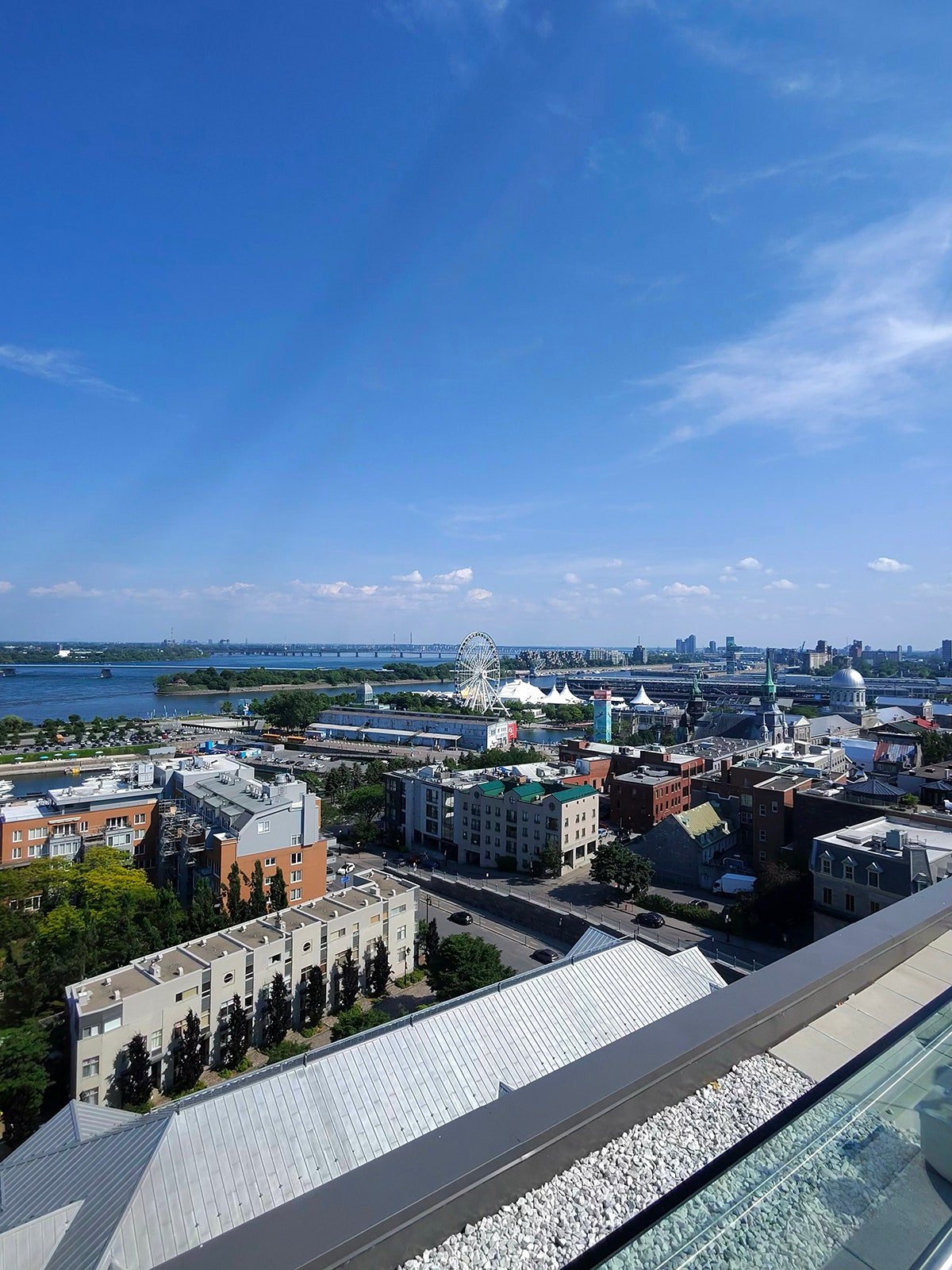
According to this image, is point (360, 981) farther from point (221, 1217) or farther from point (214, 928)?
point (221, 1217)

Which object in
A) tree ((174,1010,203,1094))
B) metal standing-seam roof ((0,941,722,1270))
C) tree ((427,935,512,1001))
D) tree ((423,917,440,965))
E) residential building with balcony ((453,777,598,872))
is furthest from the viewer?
residential building with balcony ((453,777,598,872))

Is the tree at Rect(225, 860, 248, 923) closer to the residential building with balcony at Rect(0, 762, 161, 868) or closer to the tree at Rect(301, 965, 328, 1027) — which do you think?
the tree at Rect(301, 965, 328, 1027)

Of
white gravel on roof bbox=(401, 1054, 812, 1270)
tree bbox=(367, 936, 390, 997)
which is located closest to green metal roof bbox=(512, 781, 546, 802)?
tree bbox=(367, 936, 390, 997)

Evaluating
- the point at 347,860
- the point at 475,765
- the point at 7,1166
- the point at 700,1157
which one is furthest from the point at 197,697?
A: the point at 700,1157

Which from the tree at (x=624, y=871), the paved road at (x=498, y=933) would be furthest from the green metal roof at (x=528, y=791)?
the paved road at (x=498, y=933)

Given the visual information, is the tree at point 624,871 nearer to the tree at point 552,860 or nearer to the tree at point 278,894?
the tree at point 552,860

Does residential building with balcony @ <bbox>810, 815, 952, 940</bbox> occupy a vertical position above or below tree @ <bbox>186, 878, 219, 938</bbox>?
above
